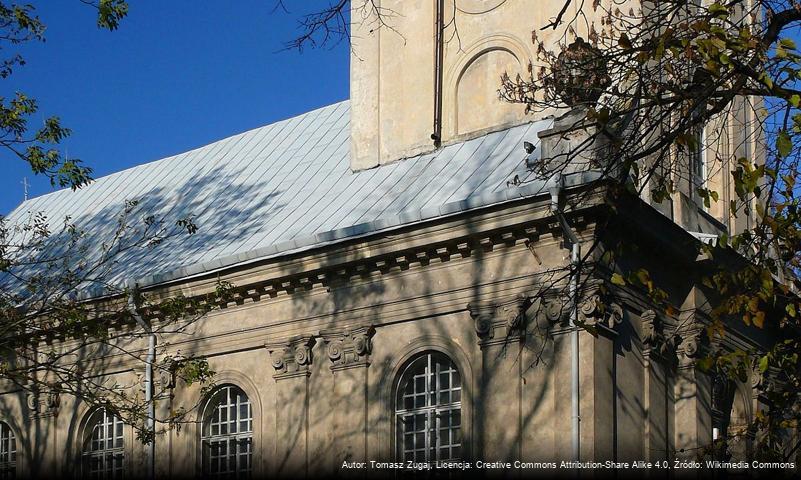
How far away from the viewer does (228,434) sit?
79.5ft

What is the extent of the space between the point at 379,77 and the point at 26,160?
8665 millimetres

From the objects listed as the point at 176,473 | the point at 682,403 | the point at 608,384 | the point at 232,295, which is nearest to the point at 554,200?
the point at 608,384

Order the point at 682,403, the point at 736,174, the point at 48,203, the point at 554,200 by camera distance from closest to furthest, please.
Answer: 1. the point at 736,174
2. the point at 554,200
3. the point at 682,403
4. the point at 48,203

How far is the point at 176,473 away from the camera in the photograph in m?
24.4

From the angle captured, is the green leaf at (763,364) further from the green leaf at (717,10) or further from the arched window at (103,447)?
the arched window at (103,447)

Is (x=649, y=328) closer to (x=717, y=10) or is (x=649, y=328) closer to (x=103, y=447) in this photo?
(x=717, y=10)

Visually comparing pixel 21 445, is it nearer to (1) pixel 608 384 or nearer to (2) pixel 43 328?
(2) pixel 43 328

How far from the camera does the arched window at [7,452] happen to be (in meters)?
27.2

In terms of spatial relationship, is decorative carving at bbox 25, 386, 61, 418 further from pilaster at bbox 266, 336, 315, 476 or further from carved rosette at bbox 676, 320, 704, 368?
carved rosette at bbox 676, 320, 704, 368

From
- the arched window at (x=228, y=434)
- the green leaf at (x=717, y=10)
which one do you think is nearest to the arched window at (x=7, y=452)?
the arched window at (x=228, y=434)

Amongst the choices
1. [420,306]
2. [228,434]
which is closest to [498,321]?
[420,306]

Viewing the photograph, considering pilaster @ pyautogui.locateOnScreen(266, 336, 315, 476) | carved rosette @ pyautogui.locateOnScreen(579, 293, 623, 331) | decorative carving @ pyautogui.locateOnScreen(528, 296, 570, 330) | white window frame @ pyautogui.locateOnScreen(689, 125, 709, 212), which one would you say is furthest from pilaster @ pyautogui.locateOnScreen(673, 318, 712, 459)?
pilaster @ pyautogui.locateOnScreen(266, 336, 315, 476)

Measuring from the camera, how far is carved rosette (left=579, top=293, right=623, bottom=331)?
19906 mm

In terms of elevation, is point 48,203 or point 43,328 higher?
point 48,203
